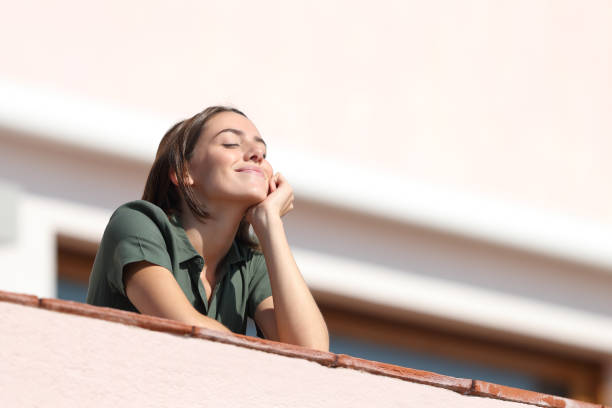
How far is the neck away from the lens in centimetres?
273

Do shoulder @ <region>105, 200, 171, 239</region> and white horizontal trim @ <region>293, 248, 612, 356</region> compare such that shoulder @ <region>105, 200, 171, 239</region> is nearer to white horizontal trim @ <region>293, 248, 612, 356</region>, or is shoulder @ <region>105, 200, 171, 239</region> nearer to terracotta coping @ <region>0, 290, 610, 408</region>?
terracotta coping @ <region>0, 290, 610, 408</region>

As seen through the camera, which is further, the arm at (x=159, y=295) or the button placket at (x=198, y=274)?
→ the button placket at (x=198, y=274)

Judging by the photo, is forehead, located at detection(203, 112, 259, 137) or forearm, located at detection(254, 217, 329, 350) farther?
forehead, located at detection(203, 112, 259, 137)

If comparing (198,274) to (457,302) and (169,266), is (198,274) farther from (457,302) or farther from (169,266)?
(457,302)

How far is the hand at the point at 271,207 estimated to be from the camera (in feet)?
8.91

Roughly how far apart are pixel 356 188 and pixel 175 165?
2.02 metres

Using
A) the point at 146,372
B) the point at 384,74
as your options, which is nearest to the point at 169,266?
the point at 146,372

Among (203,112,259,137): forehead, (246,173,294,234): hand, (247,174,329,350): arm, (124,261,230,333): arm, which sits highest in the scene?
(203,112,259,137): forehead

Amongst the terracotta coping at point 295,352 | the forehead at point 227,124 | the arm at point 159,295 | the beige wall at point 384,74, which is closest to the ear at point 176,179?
the forehead at point 227,124

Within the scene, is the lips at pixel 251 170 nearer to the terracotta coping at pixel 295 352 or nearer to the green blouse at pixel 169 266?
the green blouse at pixel 169 266

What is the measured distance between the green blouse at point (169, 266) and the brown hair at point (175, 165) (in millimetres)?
120

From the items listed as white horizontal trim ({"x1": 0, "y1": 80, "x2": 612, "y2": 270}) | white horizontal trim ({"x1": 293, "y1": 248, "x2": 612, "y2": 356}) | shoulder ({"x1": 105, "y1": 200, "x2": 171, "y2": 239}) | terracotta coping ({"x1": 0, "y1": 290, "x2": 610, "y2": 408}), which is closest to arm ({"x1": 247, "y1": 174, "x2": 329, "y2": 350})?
shoulder ({"x1": 105, "y1": 200, "x2": 171, "y2": 239})

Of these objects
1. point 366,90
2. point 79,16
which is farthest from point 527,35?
point 79,16

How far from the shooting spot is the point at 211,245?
8.95 feet
